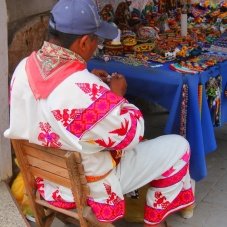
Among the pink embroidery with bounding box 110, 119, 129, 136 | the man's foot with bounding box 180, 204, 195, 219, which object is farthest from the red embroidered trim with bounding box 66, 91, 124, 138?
the man's foot with bounding box 180, 204, 195, 219

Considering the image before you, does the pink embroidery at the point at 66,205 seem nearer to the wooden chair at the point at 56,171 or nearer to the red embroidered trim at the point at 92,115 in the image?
the wooden chair at the point at 56,171

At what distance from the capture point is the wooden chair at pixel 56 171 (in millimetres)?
1989

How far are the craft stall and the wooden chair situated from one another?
73 cm

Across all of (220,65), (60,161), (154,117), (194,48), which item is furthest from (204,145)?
(154,117)

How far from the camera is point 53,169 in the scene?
6.94 feet

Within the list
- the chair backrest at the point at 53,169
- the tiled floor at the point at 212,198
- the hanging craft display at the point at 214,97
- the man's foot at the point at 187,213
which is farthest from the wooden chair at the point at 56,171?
the hanging craft display at the point at 214,97

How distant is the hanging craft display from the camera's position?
263 cm

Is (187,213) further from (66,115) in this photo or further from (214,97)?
(66,115)

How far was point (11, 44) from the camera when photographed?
3094 mm

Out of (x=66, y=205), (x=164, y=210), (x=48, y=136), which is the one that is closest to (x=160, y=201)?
(x=164, y=210)

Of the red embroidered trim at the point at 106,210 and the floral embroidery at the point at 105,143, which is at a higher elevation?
the floral embroidery at the point at 105,143

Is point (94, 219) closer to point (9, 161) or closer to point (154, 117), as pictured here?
point (9, 161)

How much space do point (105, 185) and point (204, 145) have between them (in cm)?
77

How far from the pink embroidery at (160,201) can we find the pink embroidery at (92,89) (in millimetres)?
760
